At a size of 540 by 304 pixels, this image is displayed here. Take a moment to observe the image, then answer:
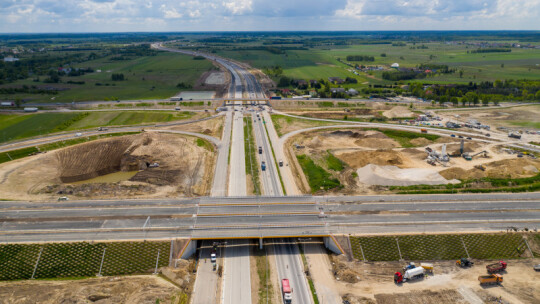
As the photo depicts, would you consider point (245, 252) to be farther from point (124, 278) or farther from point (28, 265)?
point (28, 265)

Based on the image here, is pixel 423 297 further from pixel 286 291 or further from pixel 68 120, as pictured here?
pixel 68 120

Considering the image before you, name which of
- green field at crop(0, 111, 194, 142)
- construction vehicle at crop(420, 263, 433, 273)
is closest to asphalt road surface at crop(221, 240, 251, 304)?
construction vehicle at crop(420, 263, 433, 273)

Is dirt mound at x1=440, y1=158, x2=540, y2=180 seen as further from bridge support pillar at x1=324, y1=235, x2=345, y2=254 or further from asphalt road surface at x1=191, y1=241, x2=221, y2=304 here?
asphalt road surface at x1=191, y1=241, x2=221, y2=304

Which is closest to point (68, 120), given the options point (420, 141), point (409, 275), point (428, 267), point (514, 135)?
point (409, 275)

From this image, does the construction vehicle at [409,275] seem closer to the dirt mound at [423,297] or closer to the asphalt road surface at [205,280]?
the dirt mound at [423,297]

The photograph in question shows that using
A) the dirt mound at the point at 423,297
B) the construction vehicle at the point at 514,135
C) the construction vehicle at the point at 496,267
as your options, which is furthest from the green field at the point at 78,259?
the construction vehicle at the point at 514,135

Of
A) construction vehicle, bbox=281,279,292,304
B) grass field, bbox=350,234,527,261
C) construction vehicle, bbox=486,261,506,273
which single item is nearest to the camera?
construction vehicle, bbox=281,279,292,304
